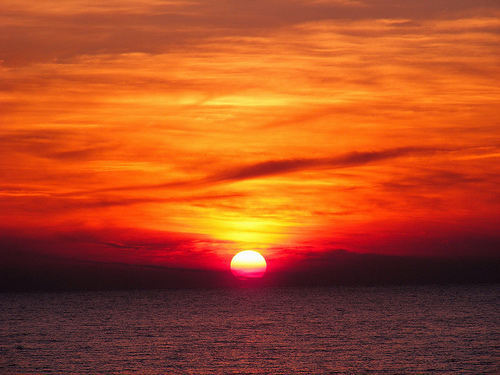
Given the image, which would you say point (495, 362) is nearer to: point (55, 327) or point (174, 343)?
point (174, 343)

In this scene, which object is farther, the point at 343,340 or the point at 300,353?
the point at 343,340

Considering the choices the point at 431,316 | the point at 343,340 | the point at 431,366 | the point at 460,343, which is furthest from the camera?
the point at 431,316

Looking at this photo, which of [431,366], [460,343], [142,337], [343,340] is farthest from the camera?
[142,337]

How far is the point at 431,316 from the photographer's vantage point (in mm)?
152750

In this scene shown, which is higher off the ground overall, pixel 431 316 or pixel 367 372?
pixel 431 316

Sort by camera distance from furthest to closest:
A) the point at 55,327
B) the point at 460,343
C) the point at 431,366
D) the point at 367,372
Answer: the point at 55,327 < the point at 460,343 < the point at 431,366 < the point at 367,372

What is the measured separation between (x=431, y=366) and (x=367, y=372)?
30.2 feet

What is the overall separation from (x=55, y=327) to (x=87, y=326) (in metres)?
6.48

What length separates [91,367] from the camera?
2699 inches

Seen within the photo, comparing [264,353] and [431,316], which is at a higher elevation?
[431,316]

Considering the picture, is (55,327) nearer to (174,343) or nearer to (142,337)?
(142,337)

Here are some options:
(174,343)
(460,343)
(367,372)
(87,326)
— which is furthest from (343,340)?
(87,326)

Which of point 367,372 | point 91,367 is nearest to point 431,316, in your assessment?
point 367,372

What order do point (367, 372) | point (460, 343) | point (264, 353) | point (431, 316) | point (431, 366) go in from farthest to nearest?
1. point (431, 316)
2. point (460, 343)
3. point (264, 353)
4. point (431, 366)
5. point (367, 372)
